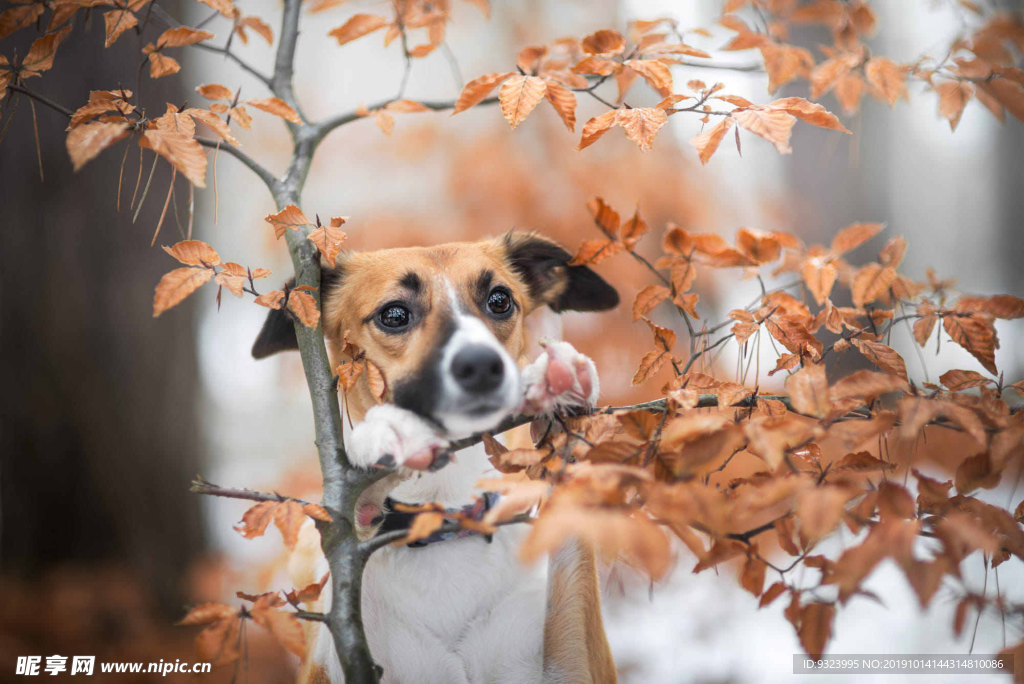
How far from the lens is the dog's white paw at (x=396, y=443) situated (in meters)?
1.06

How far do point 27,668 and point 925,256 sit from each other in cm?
532

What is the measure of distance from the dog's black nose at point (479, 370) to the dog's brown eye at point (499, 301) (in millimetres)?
351

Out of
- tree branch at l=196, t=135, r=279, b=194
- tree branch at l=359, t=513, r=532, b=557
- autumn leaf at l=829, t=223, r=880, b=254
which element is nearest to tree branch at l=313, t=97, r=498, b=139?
tree branch at l=196, t=135, r=279, b=194

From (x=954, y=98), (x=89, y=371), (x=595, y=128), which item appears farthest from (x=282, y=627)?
(x=89, y=371)

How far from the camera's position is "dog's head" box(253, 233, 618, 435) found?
117cm

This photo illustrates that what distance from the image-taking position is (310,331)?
1.19 metres

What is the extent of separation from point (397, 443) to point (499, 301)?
561 mm

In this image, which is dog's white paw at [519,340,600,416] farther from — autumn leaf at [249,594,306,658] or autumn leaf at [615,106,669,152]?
autumn leaf at [249,594,306,658]

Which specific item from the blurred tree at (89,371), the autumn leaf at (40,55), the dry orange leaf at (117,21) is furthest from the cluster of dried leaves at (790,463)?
the blurred tree at (89,371)

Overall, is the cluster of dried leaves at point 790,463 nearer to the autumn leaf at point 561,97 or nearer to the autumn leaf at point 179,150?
the autumn leaf at point 561,97

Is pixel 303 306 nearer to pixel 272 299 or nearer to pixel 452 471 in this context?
pixel 272 299

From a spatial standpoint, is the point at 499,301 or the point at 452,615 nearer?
the point at 452,615

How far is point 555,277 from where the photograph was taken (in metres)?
1.67

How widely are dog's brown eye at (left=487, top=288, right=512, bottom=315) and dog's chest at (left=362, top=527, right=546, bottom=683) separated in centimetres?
60
